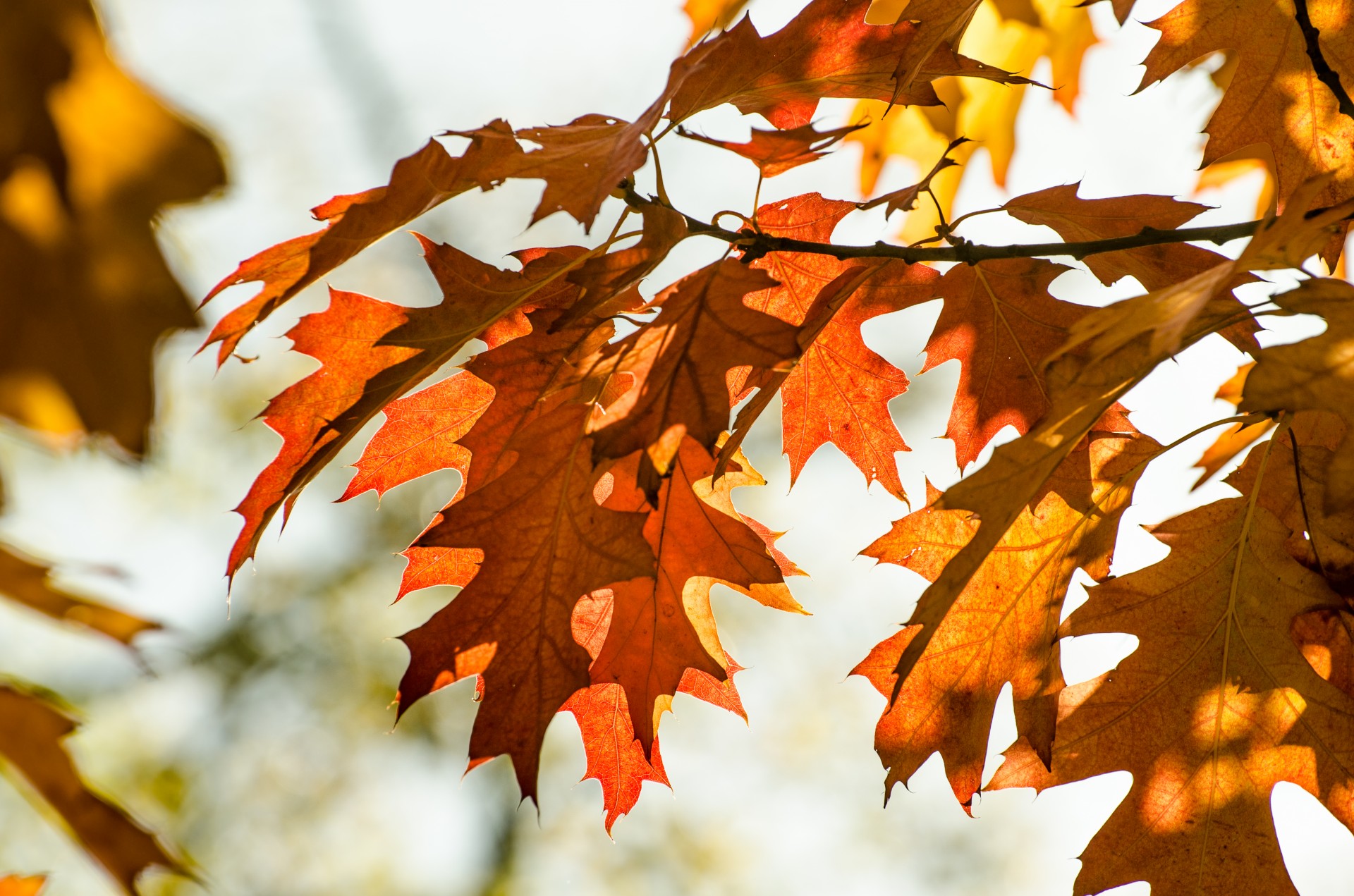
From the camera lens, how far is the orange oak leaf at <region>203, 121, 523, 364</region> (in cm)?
60

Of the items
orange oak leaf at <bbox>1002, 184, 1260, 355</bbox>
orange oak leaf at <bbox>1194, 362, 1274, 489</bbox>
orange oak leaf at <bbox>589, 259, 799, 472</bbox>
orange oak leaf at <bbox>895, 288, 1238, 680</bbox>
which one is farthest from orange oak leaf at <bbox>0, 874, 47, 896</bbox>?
orange oak leaf at <bbox>1194, 362, 1274, 489</bbox>

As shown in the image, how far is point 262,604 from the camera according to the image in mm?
5289

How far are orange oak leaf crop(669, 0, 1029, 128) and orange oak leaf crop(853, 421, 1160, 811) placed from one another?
1.08 feet

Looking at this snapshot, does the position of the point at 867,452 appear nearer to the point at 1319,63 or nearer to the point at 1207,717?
the point at 1207,717

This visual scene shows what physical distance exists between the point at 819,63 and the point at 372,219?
14.0 inches

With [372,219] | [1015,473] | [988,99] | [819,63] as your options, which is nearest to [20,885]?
[372,219]

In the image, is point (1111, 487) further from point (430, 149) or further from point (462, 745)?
point (462, 745)

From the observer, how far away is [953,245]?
78 centimetres

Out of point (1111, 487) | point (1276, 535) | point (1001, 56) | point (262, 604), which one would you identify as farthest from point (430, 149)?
point (262, 604)

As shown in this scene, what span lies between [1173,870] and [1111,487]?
1.09 feet

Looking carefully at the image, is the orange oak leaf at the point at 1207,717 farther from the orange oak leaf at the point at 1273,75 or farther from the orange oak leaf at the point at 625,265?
the orange oak leaf at the point at 625,265

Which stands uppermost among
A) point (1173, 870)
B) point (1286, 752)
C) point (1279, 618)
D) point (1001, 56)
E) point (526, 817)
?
point (1001, 56)

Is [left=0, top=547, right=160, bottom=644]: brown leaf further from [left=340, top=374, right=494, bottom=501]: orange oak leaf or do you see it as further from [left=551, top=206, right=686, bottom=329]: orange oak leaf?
[left=340, top=374, right=494, bottom=501]: orange oak leaf

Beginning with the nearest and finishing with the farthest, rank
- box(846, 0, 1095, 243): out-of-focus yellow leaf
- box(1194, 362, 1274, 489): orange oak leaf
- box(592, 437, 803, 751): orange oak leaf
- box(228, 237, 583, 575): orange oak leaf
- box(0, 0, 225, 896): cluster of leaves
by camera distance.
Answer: box(0, 0, 225, 896): cluster of leaves → box(228, 237, 583, 575): orange oak leaf → box(592, 437, 803, 751): orange oak leaf → box(1194, 362, 1274, 489): orange oak leaf → box(846, 0, 1095, 243): out-of-focus yellow leaf
